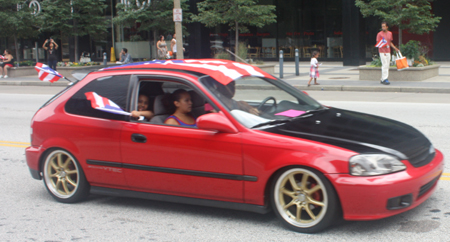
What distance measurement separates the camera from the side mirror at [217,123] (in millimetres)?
4294

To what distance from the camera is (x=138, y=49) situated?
114ft

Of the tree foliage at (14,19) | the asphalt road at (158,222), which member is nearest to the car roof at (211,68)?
the asphalt road at (158,222)

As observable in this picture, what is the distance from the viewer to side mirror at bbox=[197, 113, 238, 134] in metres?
4.29

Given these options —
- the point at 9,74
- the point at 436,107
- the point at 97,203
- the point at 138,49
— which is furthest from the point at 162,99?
the point at 138,49

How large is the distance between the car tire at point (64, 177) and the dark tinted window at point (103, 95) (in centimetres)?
48

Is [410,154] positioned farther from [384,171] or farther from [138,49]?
[138,49]

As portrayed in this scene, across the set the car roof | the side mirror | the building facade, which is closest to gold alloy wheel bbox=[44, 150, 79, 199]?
the car roof

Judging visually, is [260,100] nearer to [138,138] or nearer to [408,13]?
[138,138]

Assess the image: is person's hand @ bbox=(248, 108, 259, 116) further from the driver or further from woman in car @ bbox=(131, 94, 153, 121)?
woman in car @ bbox=(131, 94, 153, 121)

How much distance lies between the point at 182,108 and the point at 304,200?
1.60 m

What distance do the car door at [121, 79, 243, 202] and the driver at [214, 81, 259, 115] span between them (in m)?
0.36

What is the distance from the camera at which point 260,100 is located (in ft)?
17.5

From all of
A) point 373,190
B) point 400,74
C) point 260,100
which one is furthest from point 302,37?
point 373,190

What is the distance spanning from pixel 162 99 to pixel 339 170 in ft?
6.83
